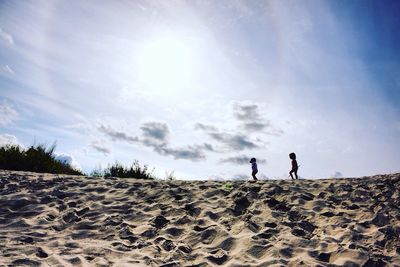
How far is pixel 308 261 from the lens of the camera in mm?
4723

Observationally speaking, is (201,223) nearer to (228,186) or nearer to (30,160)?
(228,186)

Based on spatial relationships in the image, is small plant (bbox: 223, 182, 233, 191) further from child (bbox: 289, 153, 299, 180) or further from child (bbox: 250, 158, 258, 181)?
child (bbox: 289, 153, 299, 180)

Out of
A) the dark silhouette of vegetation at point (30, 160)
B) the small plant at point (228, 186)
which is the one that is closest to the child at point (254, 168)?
the small plant at point (228, 186)

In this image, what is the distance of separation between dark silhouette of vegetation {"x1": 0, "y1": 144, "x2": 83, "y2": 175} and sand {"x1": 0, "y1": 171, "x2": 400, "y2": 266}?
347 centimetres

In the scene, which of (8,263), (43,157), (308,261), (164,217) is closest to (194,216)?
(164,217)

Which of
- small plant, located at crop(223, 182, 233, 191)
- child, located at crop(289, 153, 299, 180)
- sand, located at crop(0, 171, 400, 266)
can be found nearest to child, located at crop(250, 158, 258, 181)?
child, located at crop(289, 153, 299, 180)

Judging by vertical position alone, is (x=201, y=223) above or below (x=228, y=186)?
below

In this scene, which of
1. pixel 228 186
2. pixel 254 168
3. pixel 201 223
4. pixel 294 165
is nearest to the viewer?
pixel 201 223

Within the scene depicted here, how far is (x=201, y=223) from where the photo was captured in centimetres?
627

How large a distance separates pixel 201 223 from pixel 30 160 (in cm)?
894

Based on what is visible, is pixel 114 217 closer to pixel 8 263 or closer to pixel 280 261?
pixel 8 263

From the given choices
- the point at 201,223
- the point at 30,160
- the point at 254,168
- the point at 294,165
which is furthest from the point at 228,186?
the point at 30,160

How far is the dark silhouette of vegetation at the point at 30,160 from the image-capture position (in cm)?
1222

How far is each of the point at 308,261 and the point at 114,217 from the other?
371cm
